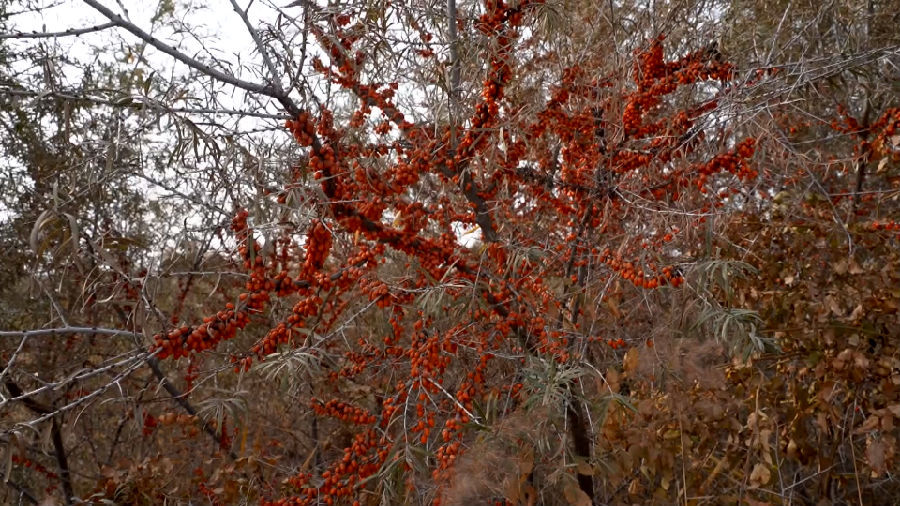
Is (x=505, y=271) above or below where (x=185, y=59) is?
below

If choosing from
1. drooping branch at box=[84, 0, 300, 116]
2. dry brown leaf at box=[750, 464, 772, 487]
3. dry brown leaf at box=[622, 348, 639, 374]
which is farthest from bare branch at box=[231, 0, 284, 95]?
dry brown leaf at box=[750, 464, 772, 487]

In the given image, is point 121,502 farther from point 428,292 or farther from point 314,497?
point 428,292

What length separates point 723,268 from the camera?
194 cm

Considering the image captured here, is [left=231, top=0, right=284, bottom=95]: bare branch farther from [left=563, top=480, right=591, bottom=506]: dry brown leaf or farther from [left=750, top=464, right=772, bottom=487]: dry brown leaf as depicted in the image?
[left=750, top=464, right=772, bottom=487]: dry brown leaf

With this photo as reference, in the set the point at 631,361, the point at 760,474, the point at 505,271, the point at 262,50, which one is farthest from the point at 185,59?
the point at 760,474

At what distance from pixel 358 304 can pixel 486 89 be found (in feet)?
6.27

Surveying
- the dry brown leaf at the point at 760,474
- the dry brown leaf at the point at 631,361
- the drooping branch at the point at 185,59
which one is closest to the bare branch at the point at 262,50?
the drooping branch at the point at 185,59

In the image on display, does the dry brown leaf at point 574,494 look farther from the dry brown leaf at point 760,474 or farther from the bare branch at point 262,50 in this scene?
the bare branch at point 262,50

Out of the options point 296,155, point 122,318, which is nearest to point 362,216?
point 296,155

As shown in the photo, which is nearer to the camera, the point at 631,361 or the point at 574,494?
the point at 574,494

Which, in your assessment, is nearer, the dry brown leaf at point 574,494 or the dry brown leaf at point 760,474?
the dry brown leaf at point 574,494

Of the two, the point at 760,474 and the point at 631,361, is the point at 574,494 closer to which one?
the point at 631,361

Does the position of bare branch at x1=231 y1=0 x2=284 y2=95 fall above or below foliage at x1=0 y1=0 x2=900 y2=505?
above

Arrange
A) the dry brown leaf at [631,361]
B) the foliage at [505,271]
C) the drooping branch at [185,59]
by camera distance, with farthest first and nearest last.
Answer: the dry brown leaf at [631,361] < the foliage at [505,271] < the drooping branch at [185,59]
